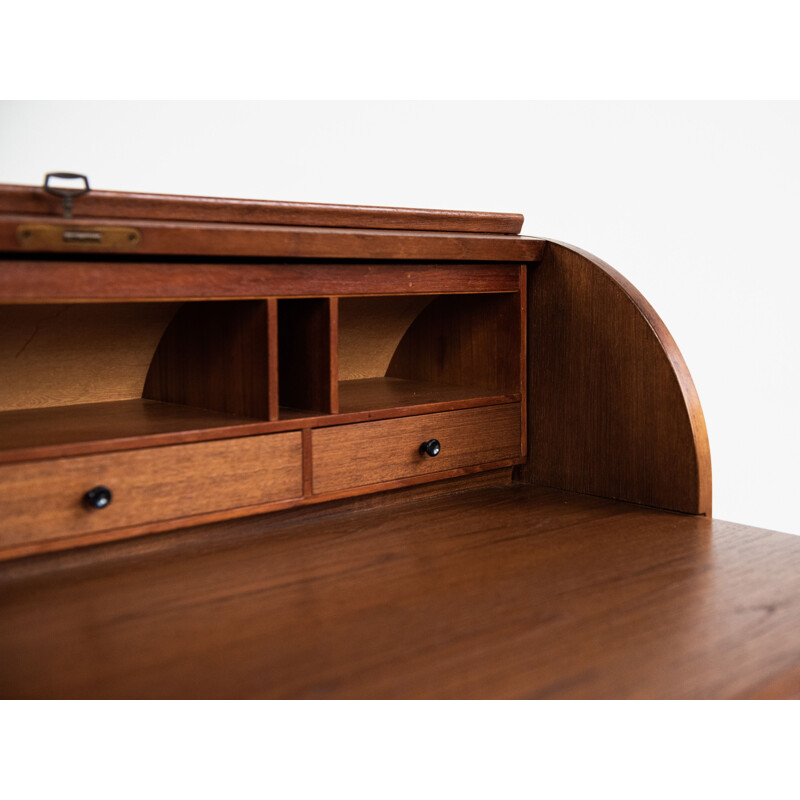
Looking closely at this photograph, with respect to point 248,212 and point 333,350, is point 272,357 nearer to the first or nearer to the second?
point 333,350

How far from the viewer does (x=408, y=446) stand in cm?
179

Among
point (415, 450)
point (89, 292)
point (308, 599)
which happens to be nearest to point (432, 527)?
point (415, 450)

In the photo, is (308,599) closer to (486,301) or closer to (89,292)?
(89,292)

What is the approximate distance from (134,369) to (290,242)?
45 centimetres

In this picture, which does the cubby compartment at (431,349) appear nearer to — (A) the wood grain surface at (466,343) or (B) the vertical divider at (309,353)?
(A) the wood grain surface at (466,343)

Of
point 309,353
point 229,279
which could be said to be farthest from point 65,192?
point 309,353

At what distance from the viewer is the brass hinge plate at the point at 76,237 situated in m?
1.29

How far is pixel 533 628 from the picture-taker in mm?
1221

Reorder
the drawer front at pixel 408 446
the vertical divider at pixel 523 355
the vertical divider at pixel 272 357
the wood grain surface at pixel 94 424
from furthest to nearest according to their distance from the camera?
the vertical divider at pixel 523 355
the drawer front at pixel 408 446
the vertical divider at pixel 272 357
the wood grain surface at pixel 94 424

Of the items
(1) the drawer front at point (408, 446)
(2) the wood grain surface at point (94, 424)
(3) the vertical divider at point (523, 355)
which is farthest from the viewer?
(3) the vertical divider at point (523, 355)

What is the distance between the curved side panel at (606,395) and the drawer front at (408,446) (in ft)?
0.31

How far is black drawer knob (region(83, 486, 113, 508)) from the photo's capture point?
1413 mm

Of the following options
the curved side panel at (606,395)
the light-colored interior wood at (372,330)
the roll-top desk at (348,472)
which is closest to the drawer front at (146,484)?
the roll-top desk at (348,472)

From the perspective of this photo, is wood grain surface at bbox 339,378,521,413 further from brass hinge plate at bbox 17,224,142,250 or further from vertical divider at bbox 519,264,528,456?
brass hinge plate at bbox 17,224,142,250
